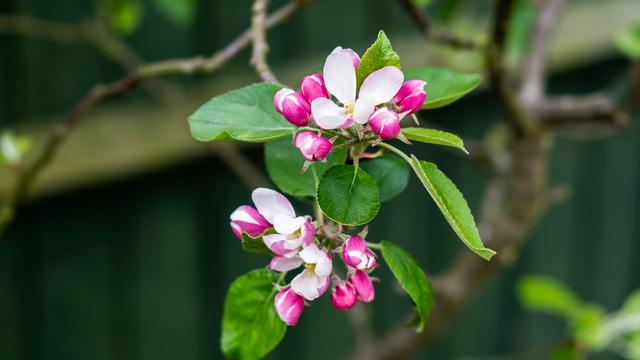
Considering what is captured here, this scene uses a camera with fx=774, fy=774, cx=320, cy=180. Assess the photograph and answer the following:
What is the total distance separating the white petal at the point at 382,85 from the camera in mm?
450

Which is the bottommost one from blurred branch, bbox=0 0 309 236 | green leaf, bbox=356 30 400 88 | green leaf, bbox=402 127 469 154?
green leaf, bbox=402 127 469 154

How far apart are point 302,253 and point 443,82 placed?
8.0 inches

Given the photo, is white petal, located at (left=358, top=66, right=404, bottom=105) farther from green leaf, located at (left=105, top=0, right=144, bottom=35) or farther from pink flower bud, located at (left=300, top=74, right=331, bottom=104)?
green leaf, located at (left=105, top=0, right=144, bottom=35)

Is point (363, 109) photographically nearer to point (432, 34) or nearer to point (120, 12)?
point (432, 34)

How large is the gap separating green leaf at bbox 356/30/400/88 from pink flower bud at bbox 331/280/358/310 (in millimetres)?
134

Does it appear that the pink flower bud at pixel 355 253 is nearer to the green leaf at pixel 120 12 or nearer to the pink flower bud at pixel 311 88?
the pink flower bud at pixel 311 88

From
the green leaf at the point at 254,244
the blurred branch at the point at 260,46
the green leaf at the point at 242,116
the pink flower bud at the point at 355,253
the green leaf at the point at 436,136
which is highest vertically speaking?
the blurred branch at the point at 260,46

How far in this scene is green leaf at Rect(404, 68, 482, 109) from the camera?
567mm

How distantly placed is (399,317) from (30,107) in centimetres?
114

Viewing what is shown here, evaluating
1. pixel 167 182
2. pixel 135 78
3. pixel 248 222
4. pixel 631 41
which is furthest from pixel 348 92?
pixel 167 182

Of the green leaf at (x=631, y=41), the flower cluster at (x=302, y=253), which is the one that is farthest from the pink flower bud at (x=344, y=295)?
the green leaf at (x=631, y=41)

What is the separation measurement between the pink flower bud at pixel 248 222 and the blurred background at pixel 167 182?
2.06 feet

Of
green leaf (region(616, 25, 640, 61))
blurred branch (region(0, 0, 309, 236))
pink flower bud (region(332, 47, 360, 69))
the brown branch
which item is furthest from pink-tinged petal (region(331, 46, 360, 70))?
Result: the brown branch

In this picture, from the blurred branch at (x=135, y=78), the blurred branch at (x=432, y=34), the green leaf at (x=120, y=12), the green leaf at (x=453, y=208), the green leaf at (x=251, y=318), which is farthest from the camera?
the green leaf at (x=120, y=12)
